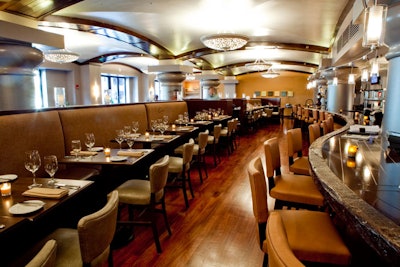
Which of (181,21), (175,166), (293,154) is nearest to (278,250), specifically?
(293,154)

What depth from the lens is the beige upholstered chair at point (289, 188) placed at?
2135 mm

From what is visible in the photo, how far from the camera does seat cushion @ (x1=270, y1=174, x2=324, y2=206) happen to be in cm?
212

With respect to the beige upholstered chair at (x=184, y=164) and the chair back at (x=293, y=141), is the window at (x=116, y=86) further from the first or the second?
the chair back at (x=293, y=141)

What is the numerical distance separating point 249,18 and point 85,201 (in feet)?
17.1

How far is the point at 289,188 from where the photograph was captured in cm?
228

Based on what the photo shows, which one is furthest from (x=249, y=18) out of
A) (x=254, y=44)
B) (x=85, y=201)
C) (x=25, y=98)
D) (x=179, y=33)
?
(x=85, y=201)

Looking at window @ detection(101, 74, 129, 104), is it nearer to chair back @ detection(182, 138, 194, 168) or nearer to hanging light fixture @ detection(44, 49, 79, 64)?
hanging light fixture @ detection(44, 49, 79, 64)

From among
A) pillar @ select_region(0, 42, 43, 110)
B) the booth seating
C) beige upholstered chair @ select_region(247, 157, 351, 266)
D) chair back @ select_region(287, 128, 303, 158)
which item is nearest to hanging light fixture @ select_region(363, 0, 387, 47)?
chair back @ select_region(287, 128, 303, 158)

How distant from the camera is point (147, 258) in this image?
8.13ft

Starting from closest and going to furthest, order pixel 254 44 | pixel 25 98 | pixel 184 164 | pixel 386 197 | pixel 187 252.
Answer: pixel 386 197 → pixel 187 252 → pixel 184 164 → pixel 25 98 → pixel 254 44

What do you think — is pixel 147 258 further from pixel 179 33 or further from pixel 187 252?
pixel 179 33

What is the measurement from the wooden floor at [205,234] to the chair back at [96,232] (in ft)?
3.24

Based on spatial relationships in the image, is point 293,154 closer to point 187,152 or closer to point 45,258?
point 187,152

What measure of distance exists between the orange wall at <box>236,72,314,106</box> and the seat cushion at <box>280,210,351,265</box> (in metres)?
19.9
